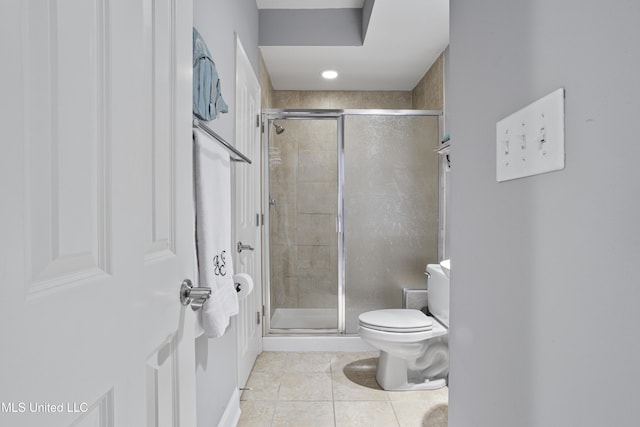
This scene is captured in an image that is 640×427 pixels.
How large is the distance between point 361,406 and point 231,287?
122cm

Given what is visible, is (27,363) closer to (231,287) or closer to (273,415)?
(231,287)

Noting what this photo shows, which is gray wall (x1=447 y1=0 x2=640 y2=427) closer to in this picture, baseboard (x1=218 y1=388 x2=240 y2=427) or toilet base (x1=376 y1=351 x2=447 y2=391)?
baseboard (x1=218 y1=388 x2=240 y2=427)

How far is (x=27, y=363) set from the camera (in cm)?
37

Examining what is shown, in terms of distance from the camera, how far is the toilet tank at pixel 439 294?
2.35 m

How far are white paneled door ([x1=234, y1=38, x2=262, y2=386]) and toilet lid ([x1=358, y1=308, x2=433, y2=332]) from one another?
754 mm

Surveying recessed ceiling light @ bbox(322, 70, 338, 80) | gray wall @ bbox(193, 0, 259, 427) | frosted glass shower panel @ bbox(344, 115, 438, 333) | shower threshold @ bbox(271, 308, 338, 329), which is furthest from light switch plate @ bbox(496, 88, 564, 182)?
recessed ceiling light @ bbox(322, 70, 338, 80)

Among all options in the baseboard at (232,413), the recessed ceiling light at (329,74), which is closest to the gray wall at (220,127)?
the baseboard at (232,413)

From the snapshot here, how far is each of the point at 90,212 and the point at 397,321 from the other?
2040mm

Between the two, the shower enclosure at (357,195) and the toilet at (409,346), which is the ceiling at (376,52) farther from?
the toilet at (409,346)

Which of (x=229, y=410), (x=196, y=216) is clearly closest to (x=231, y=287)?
(x=196, y=216)

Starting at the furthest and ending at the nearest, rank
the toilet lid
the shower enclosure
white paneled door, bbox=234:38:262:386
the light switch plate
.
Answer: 1. the shower enclosure
2. the toilet lid
3. white paneled door, bbox=234:38:262:386
4. the light switch plate

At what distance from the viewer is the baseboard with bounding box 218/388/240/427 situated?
5.52ft

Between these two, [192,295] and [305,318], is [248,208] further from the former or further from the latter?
[192,295]

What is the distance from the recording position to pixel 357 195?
297 cm
